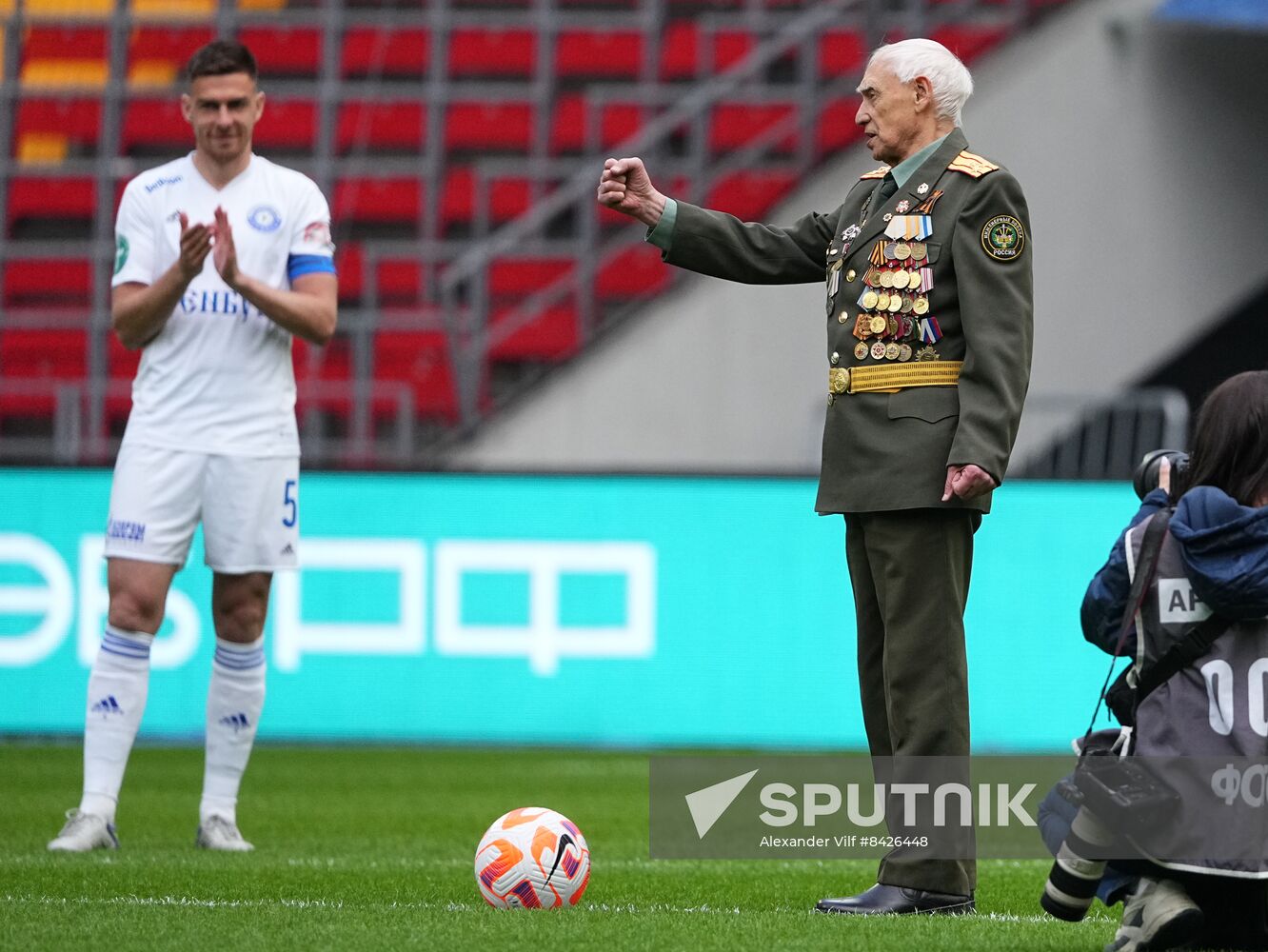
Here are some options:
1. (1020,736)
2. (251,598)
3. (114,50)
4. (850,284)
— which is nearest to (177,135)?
(114,50)

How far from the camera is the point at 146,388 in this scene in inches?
205

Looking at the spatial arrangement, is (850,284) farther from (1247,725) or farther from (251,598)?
(251,598)

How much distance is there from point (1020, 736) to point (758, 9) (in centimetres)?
626

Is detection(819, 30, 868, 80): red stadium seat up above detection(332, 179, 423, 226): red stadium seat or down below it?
above

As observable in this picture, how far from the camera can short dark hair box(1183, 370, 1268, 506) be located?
134 inches

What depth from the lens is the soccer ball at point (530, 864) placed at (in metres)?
3.95

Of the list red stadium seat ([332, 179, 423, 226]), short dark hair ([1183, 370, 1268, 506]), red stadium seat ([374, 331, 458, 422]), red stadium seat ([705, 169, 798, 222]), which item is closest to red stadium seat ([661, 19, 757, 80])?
red stadium seat ([705, 169, 798, 222])

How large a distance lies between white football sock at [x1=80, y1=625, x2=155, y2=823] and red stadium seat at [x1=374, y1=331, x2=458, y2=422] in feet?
20.7

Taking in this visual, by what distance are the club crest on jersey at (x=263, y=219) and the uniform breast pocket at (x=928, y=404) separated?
206cm

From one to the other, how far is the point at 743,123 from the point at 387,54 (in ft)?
8.18

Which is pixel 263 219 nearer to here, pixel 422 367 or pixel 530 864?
pixel 530 864

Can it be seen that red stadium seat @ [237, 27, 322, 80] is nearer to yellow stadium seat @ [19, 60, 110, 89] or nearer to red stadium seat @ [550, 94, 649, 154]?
yellow stadium seat @ [19, 60, 110, 89]

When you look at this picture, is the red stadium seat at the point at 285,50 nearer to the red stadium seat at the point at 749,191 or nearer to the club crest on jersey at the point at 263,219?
the red stadium seat at the point at 749,191

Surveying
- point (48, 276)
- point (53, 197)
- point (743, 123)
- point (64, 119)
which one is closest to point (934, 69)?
point (743, 123)
